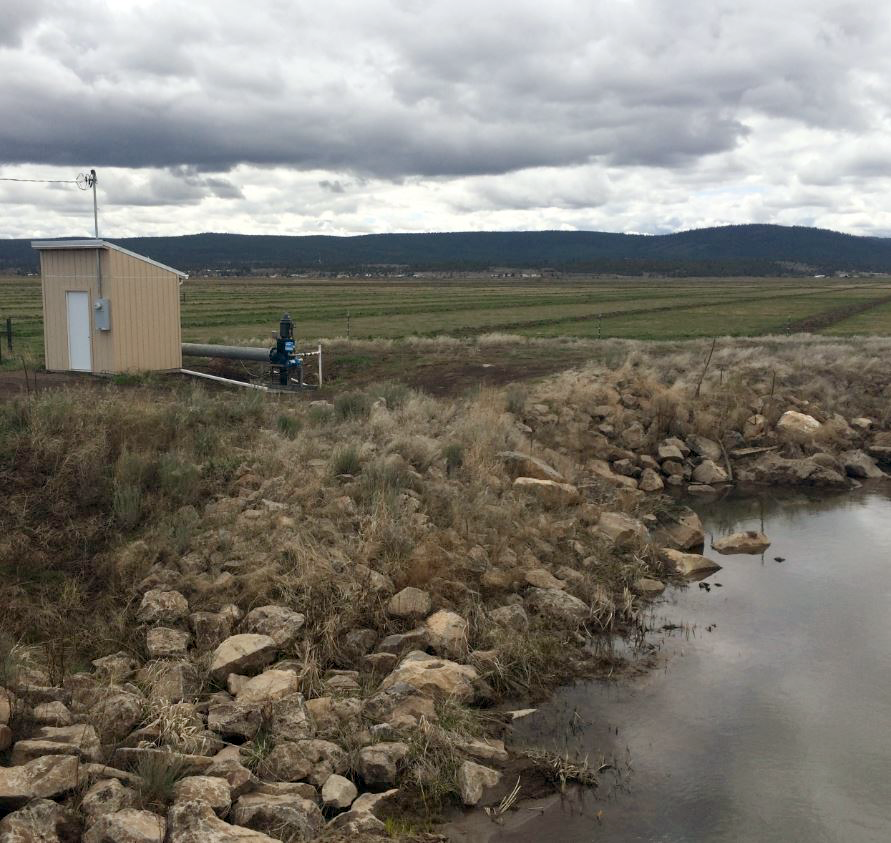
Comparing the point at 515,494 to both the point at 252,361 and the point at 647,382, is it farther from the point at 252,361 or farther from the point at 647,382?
the point at 252,361

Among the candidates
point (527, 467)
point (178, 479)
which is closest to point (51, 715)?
point (178, 479)

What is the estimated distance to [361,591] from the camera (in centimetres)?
1096

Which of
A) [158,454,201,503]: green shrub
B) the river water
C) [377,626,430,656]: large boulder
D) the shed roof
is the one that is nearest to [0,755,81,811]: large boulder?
the river water

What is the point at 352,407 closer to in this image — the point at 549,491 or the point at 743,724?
the point at 549,491

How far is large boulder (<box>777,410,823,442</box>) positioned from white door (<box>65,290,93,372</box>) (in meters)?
16.3

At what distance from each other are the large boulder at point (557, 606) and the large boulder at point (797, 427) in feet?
38.6

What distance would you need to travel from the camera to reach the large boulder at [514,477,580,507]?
1508 cm

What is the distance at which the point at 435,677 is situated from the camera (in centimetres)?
937

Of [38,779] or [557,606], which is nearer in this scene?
[38,779]

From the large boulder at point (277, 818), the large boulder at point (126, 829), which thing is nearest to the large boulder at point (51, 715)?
the large boulder at point (126, 829)

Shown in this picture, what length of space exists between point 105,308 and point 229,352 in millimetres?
3772

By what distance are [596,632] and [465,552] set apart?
2.02 m

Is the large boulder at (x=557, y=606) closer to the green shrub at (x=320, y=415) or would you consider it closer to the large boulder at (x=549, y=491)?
the large boulder at (x=549, y=491)

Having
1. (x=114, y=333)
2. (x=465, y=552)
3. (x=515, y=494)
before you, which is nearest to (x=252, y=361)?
(x=114, y=333)
